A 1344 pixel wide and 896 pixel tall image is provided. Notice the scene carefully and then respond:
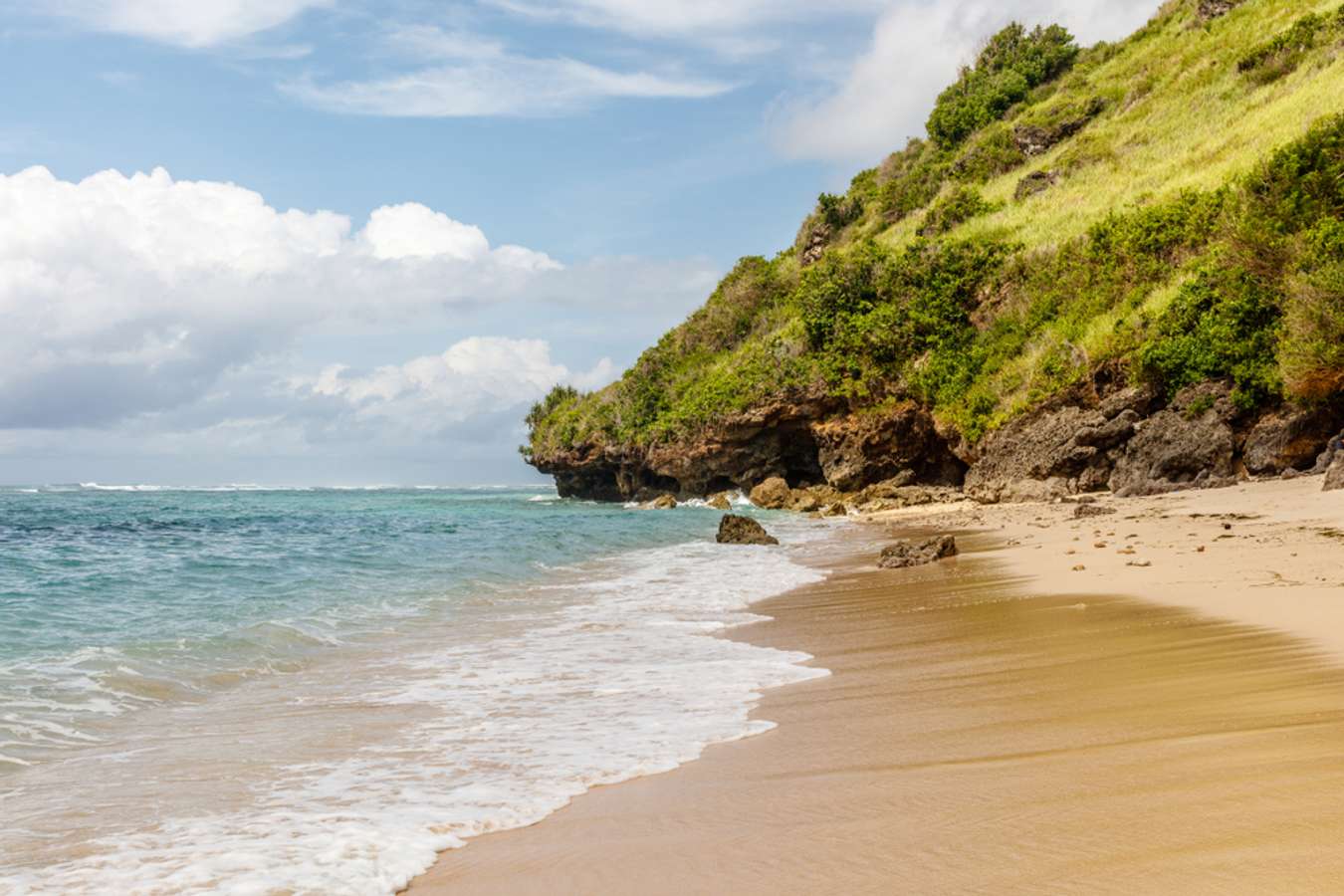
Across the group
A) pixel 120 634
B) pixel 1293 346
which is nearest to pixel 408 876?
pixel 120 634

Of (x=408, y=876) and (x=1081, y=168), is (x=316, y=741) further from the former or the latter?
(x=1081, y=168)

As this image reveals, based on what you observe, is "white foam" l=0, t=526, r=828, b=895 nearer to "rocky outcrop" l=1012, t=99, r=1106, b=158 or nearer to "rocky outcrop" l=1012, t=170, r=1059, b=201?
"rocky outcrop" l=1012, t=170, r=1059, b=201

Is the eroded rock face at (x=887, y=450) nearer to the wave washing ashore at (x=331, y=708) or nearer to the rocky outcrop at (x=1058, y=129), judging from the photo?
the wave washing ashore at (x=331, y=708)

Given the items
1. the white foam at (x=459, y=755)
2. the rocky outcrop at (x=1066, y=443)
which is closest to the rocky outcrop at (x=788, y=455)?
the rocky outcrop at (x=1066, y=443)

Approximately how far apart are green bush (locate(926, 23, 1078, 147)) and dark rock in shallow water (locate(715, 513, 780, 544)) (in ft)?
136

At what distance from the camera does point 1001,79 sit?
54969 millimetres

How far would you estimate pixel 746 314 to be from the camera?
48750 millimetres

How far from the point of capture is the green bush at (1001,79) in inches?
2119

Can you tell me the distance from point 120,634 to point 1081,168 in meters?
41.2

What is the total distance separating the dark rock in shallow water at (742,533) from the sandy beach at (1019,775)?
11.2 meters

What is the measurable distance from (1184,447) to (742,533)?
10228 millimetres

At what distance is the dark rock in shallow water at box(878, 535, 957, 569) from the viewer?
13000 millimetres

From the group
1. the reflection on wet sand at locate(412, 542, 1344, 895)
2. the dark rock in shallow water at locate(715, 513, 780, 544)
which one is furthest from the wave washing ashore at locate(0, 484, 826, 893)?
the dark rock in shallow water at locate(715, 513, 780, 544)

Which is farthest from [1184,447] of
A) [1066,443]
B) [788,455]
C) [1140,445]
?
[788,455]
